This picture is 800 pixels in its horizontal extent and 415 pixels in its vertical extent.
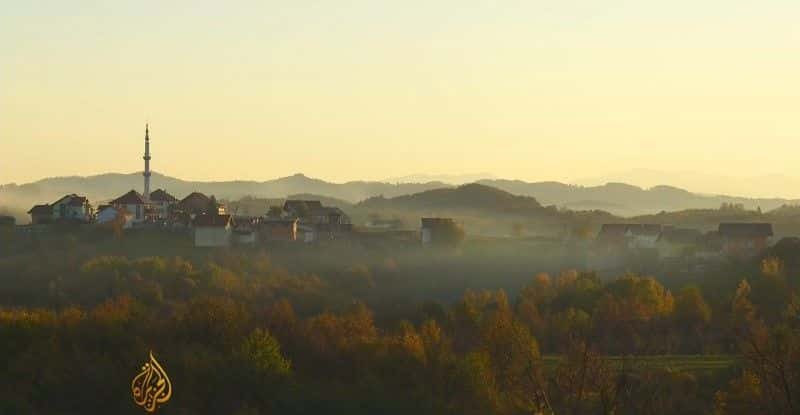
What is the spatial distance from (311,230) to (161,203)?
8133mm

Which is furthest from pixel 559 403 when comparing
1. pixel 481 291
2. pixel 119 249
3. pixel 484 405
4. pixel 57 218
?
pixel 57 218

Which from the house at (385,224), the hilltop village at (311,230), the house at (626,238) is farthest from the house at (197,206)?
the house at (626,238)

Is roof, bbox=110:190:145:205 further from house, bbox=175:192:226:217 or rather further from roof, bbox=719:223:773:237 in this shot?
roof, bbox=719:223:773:237

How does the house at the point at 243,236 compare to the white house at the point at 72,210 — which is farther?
the white house at the point at 72,210

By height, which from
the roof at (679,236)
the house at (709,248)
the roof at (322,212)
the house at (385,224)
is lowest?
the house at (709,248)

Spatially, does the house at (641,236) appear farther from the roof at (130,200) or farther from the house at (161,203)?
the roof at (130,200)

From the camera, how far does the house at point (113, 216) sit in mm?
55375

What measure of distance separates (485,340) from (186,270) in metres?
18.6

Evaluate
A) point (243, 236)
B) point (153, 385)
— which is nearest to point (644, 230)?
point (243, 236)

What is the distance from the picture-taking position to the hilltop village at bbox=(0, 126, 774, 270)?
5406 centimetres

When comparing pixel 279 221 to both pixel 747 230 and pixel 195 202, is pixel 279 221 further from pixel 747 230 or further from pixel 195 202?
pixel 747 230

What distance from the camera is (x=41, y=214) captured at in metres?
57.8

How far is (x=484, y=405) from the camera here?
79.8 ft

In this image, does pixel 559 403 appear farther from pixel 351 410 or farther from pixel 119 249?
pixel 119 249
